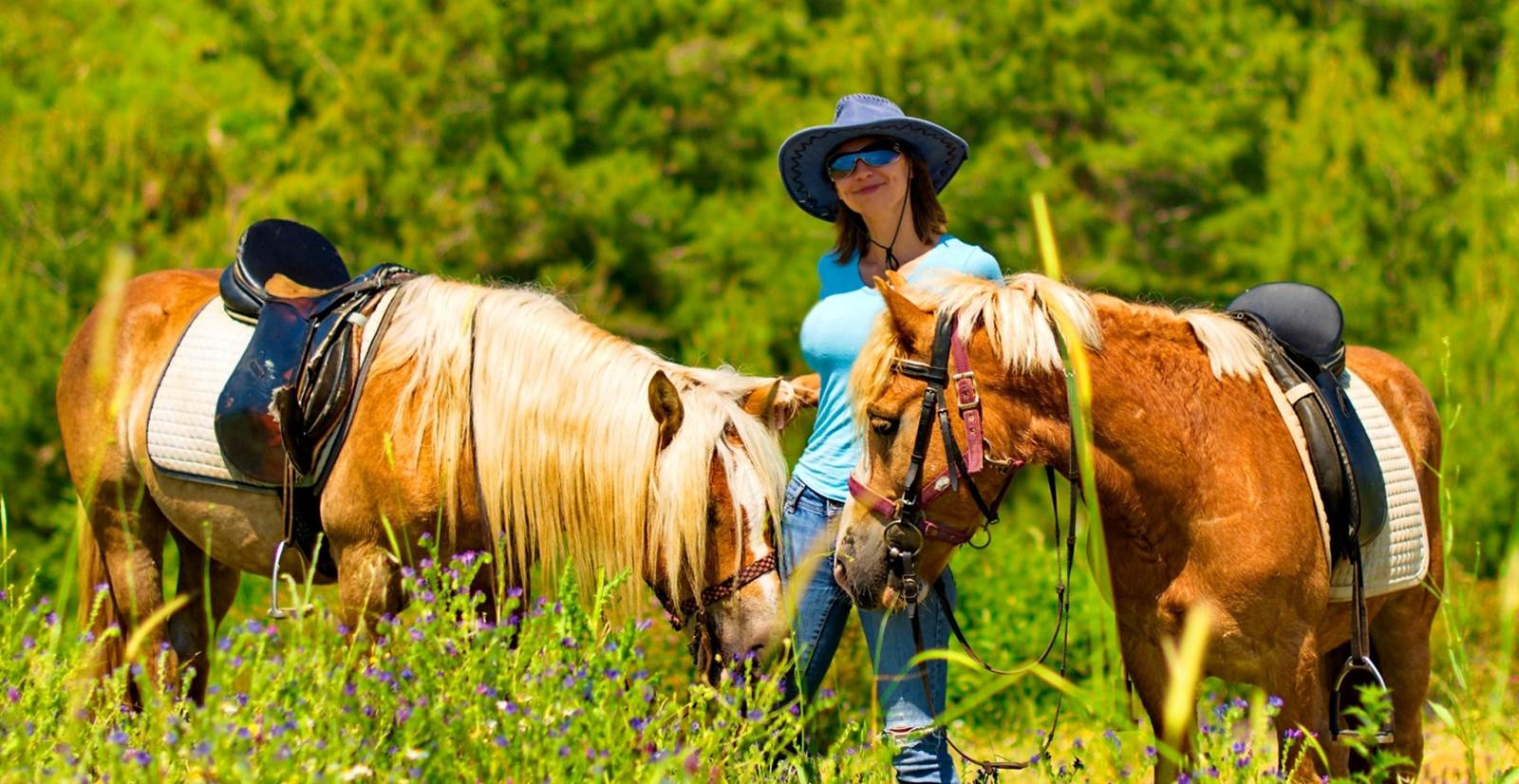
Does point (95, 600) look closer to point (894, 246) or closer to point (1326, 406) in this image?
point (894, 246)

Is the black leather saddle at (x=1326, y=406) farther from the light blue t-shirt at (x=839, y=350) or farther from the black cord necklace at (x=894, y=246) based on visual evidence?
the black cord necklace at (x=894, y=246)

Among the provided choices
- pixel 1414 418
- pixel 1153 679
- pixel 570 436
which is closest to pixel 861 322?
pixel 570 436

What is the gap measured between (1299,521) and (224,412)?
118 inches

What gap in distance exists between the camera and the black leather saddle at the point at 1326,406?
329cm

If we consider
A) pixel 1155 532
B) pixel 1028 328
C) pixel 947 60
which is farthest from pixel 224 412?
pixel 947 60

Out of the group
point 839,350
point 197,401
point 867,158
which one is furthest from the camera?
point 197,401

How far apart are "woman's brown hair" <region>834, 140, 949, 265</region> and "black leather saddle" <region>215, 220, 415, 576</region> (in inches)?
57.9

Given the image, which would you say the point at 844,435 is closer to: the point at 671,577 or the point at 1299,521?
the point at 671,577

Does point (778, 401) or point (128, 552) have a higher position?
point (778, 401)

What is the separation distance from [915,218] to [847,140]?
280 millimetres

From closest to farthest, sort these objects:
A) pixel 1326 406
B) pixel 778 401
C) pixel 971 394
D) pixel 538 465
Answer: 1. pixel 971 394
2. pixel 1326 406
3. pixel 538 465
4. pixel 778 401

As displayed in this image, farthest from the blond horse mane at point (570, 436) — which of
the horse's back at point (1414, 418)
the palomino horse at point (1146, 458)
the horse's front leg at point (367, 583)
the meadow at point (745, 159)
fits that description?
the meadow at point (745, 159)

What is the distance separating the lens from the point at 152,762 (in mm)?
2301

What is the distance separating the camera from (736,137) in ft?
60.8
